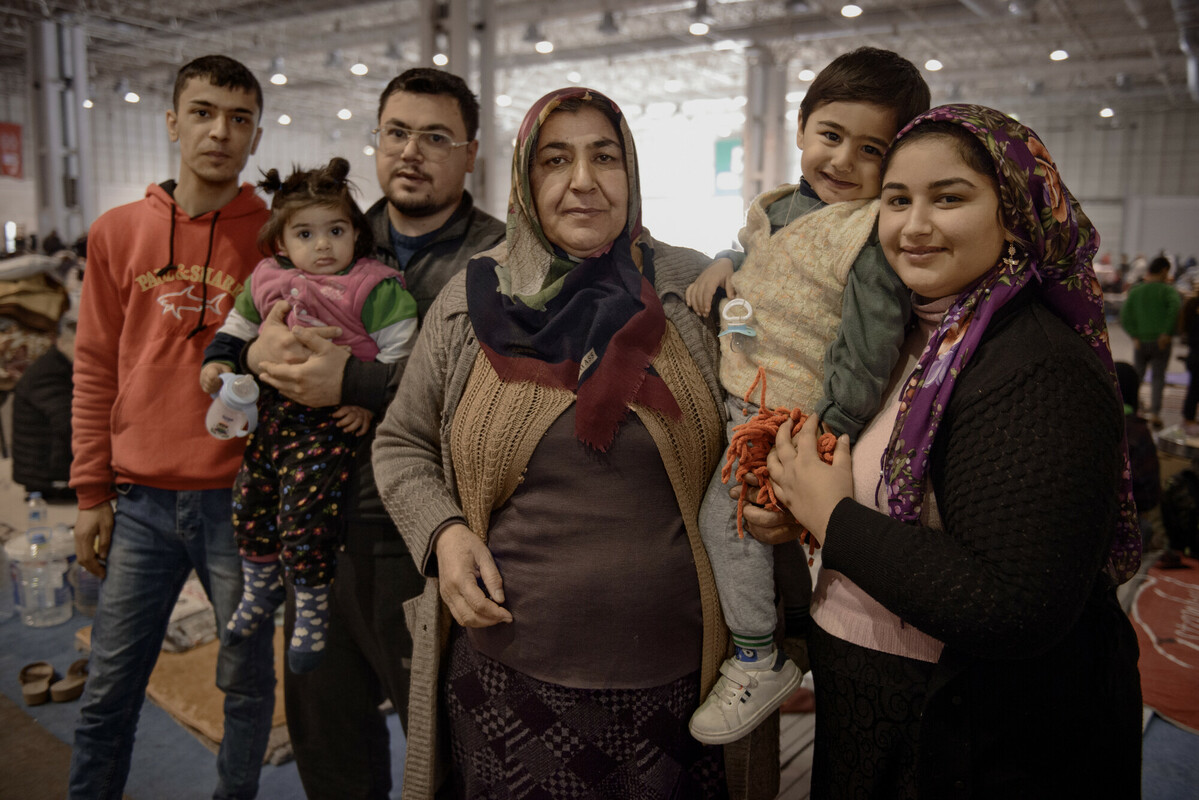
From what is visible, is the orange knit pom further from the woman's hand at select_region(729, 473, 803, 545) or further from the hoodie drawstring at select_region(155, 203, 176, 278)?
the hoodie drawstring at select_region(155, 203, 176, 278)

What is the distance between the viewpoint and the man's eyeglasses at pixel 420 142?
2164mm

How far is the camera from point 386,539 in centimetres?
207

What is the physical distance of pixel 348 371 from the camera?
6.42 feet

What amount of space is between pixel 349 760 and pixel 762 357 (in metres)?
1.62

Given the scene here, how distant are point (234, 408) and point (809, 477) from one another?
1.48m

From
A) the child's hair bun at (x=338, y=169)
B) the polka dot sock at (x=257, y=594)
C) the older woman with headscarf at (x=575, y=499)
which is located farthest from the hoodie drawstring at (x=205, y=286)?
the older woman with headscarf at (x=575, y=499)

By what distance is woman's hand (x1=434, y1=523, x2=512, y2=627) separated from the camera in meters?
1.53

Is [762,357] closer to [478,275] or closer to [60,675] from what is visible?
[478,275]

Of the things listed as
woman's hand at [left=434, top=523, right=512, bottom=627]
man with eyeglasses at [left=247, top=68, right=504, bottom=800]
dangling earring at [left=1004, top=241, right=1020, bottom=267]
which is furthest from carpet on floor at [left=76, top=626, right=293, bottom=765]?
dangling earring at [left=1004, top=241, right=1020, bottom=267]

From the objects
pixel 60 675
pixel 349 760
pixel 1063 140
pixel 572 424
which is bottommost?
pixel 60 675

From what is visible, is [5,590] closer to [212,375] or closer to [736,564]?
[212,375]

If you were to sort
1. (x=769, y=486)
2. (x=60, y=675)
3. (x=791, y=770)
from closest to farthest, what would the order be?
(x=769, y=486)
(x=791, y=770)
(x=60, y=675)

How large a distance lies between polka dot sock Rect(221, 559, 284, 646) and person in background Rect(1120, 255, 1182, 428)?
1009cm

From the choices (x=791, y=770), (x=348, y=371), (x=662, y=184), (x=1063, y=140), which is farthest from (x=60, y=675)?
(x=1063, y=140)
